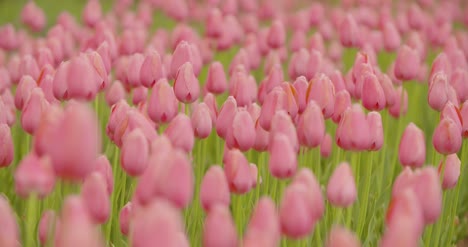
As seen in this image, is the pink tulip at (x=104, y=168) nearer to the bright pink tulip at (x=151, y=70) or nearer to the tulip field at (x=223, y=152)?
the tulip field at (x=223, y=152)

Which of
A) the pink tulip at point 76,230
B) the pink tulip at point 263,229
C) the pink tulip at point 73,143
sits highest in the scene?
the pink tulip at point 73,143

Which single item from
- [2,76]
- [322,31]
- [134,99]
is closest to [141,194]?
[134,99]

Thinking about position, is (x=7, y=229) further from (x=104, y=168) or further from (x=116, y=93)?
(x=116, y=93)

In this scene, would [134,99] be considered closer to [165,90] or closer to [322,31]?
[165,90]

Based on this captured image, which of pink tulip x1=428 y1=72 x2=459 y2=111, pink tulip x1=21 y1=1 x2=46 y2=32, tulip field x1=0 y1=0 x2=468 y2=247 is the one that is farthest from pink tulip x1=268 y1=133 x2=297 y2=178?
pink tulip x1=21 y1=1 x2=46 y2=32

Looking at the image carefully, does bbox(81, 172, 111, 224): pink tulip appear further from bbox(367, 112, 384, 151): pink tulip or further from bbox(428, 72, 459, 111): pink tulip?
bbox(428, 72, 459, 111): pink tulip

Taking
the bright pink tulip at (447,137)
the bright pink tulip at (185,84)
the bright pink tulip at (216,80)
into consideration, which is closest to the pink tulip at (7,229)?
the bright pink tulip at (185,84)

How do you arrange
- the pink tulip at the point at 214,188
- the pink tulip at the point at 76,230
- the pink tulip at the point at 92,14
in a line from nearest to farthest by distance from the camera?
the pink tulip at the point at 76,230
the pink tulip at the point at 214,188
the pink tulip at the point at 92,14
